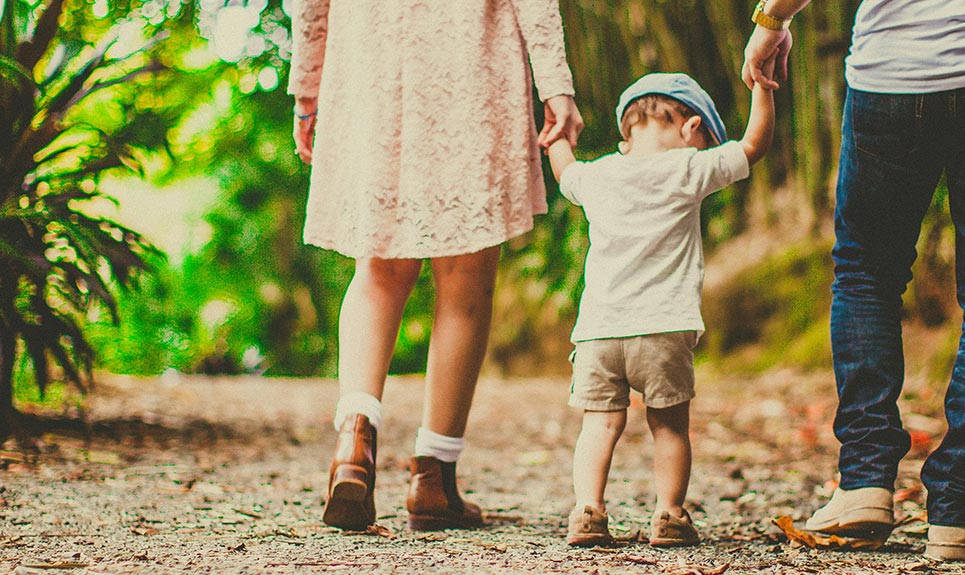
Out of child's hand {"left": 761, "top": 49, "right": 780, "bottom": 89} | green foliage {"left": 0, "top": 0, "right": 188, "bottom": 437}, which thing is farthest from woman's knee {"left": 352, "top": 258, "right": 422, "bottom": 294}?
green foliage {"left": 0, "top": 0, "right": 188, "bottom": 437}

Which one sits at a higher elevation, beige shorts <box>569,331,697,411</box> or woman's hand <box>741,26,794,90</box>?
woman's hand <box>741,26,794,90</box>

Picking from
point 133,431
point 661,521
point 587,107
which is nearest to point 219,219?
point 587,107

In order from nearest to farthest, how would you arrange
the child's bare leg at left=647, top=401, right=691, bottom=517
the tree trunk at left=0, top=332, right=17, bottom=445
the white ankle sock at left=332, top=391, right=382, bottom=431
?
1. the child's bare leg at left=647, top=401, right=691, bottom=517
2. the white ankle sock at left=332, top=391, right=382, bottom=431
3. the tree trunk at left=0, top=332, right=17, bottom=445

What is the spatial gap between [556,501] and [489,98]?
1206 mm

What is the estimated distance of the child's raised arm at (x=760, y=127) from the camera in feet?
6.47

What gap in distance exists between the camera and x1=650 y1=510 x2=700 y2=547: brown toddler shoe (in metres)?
1.95

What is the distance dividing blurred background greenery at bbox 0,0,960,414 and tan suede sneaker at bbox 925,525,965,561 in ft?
7.61

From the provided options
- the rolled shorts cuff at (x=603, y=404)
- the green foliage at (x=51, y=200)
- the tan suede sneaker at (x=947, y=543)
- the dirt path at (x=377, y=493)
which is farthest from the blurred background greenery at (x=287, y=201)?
the tan suede sneaker at (x=947, y=543)

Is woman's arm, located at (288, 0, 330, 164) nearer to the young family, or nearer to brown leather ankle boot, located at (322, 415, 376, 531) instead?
the young family

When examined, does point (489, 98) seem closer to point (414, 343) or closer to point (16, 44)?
point (16, 44)

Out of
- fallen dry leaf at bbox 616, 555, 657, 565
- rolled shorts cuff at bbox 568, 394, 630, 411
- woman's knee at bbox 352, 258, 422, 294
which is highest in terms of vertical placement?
woman's knee at bbox 352, 258, 422, 294

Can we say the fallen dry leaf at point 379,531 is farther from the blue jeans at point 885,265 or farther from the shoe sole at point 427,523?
the blue jeans at point 885,265

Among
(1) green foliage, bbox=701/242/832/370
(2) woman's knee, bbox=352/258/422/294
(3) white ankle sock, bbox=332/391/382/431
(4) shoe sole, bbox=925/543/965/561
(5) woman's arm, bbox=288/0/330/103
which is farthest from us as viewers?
(1) green foliage, bbox=701/242/832/370

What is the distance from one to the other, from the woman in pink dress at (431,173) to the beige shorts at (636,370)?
0.34 metres
